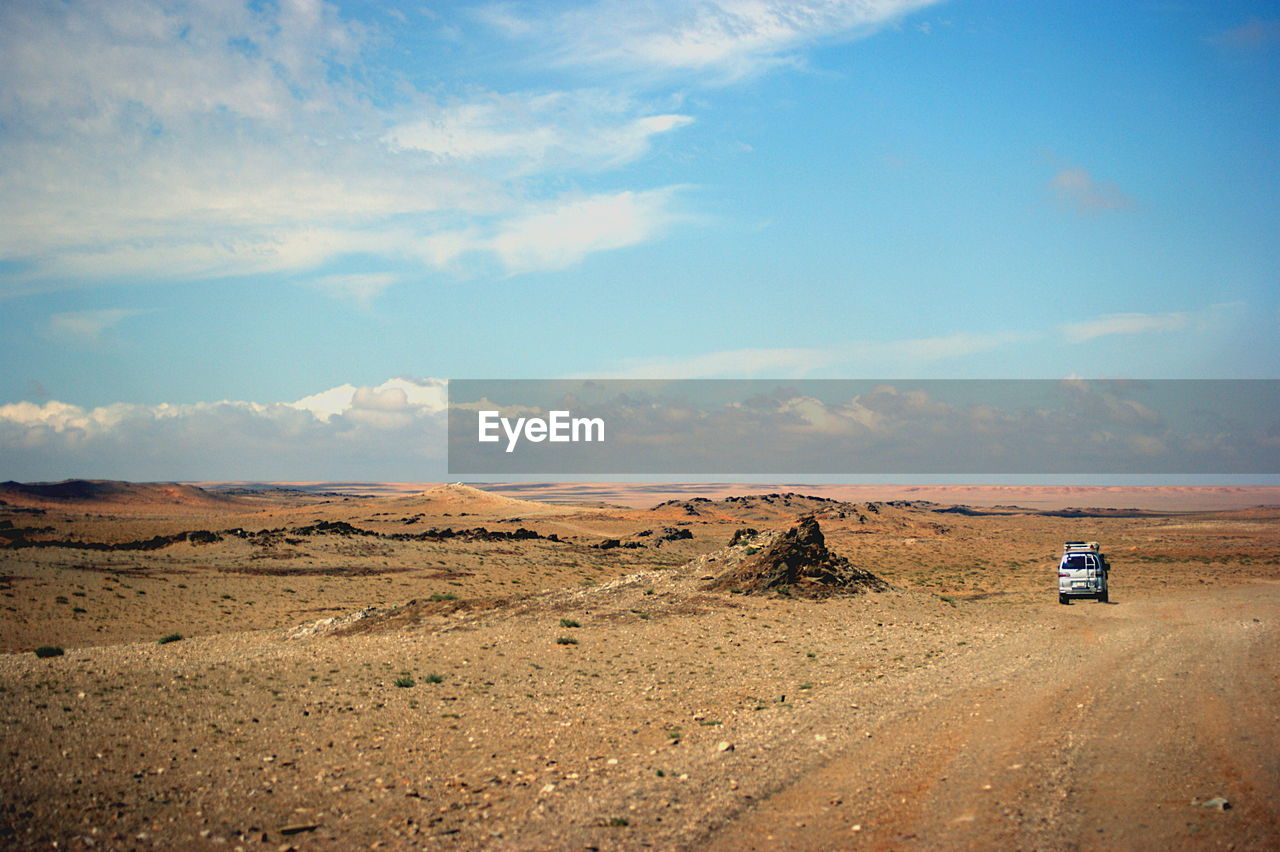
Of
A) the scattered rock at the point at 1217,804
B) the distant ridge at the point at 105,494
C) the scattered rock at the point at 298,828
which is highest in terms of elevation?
the scattered rock at the point at 1217,804

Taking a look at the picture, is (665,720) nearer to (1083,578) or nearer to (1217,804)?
(1217,804)

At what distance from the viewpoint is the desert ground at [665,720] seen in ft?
27.9

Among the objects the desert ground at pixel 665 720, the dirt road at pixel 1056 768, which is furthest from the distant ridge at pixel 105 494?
the dirt road at pixel 1056 768

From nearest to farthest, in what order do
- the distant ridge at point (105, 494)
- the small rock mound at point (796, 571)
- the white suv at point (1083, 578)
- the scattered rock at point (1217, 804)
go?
the scattered rock at point (1217, 804) → the small rock mound at point (796, 571) → the white suv at point (1083, 578) → the distant ridge at point (105, 494)

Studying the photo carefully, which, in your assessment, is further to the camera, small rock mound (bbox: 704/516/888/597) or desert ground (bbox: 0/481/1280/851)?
small rock mound (bbox: 704/516/888/597)

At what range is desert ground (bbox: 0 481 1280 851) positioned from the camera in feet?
27.9

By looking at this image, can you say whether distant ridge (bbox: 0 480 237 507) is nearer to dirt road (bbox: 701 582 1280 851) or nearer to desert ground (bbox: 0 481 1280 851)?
desert ground (bbox: 0 481 1280 851)

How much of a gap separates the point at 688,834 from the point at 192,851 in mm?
4930

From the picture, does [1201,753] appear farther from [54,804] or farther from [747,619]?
[747,619]

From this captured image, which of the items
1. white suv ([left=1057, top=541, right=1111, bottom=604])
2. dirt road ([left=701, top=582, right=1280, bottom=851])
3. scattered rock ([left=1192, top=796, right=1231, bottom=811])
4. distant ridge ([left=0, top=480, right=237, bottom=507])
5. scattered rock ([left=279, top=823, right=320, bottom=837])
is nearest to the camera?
dirt road ([left=701, top=582, right=1280, bottom=851])

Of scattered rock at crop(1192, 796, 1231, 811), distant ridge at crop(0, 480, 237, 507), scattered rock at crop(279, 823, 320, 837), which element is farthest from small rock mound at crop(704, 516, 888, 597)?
distant ridge at crop(0, 480, 237, 507)

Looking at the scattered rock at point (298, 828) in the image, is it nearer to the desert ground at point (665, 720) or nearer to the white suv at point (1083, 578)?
the desert ground at point (665, 720)

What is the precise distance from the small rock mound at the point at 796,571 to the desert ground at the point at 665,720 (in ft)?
0.46

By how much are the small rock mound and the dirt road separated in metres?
12.0
